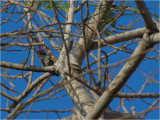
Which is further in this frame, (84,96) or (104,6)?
(104,6)

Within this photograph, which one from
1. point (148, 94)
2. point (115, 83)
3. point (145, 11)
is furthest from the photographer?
point (148, 94)

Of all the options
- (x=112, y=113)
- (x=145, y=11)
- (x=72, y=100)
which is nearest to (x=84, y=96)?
(x=72, y=100)

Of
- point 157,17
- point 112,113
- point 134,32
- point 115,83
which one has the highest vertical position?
point 157,17

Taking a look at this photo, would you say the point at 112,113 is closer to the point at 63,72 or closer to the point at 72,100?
the point at 72,100

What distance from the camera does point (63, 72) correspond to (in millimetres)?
2402

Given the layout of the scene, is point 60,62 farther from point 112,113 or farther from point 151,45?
point 151,45

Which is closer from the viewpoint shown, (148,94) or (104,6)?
(148,94)

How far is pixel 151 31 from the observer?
1546 millimetres

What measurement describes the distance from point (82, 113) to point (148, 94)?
2.05 ft

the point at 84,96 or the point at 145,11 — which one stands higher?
the point at 145,11

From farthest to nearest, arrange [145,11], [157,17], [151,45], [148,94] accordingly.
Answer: [157,17], [148,94], [151,45], [145,11]

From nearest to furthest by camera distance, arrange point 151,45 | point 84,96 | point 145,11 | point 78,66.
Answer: point 145,11 → point 151,45 → point 84,96 → point 78,66

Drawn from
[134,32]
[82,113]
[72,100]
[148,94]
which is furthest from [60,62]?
[148,94]

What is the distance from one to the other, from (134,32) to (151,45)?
1107 mm
